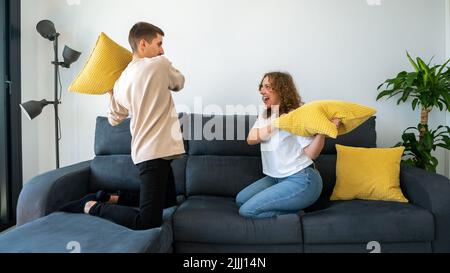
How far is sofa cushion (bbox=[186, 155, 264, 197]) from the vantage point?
76.5 inches

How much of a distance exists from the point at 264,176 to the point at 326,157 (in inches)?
17.6

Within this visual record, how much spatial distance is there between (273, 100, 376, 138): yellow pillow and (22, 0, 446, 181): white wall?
0.88 meters

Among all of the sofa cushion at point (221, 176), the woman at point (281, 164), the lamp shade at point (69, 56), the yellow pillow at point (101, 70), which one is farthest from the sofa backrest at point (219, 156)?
the lamp shade at point (69, 56)

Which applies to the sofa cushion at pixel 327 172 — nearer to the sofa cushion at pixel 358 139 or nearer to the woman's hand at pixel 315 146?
the sofa cushion at pixel 358 139

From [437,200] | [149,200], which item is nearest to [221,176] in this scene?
[149,200]

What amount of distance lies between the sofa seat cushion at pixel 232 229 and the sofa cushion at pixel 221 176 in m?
0.39

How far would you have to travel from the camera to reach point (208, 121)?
2.09 m

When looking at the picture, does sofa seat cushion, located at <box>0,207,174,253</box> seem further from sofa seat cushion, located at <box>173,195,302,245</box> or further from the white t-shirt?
the white t-shirt

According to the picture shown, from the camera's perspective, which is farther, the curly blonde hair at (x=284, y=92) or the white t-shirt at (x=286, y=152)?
the curly blonde hair at (x=284, y=92)

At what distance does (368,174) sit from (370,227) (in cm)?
42

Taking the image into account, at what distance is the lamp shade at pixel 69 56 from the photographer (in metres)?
2.28
